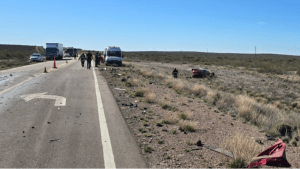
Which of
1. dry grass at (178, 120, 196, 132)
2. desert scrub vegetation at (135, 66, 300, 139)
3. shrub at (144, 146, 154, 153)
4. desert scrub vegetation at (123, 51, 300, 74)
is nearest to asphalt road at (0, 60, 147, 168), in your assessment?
shrub at (144, 146, 154, 153)

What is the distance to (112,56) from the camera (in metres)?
34.1

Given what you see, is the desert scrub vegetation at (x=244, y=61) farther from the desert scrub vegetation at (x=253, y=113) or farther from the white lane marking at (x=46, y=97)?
the white lane marking at (x=46, y=97)

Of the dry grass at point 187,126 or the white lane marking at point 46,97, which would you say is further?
the white lane marking at point 46,97

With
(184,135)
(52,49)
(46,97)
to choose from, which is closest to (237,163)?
(184,135)

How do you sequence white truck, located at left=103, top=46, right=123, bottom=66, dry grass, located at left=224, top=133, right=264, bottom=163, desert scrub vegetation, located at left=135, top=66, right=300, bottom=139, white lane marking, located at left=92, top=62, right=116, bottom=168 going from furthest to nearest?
white truck, located at left=103, top=46, right=123, bottom=66 → desert scrub vegetation, located at left=135, top=66, right=300, bottom=139 → dry grass, located at left=224, top=133, right=264, bottom=163 → white lane marking, located at left=92, top=62, right=116, bottom=168

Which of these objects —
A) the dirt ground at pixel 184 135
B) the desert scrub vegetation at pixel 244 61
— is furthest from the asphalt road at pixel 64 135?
the desert scrub vegetation at pixel 244 61

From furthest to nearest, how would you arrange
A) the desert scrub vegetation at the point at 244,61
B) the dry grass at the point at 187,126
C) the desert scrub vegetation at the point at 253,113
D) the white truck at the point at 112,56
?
the desert scrub vegetation at the point at 244,61
the white truck at the point at 112,56
the desert scrub vegetation at the point at 253,113
the dry grass at the point at 187,126

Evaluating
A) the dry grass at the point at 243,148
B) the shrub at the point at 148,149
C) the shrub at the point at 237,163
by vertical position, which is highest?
the dry grass at the point at 243,148

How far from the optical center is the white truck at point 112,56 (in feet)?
110

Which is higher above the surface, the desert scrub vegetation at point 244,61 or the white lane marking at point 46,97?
the desert scrub vegetation at point 244,61

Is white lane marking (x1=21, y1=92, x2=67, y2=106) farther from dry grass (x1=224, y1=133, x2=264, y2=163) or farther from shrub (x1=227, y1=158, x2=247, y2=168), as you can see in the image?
shrub (x1=227, y1=158, x2=247, y2=168)

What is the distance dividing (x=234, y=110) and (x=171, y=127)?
3545 mm

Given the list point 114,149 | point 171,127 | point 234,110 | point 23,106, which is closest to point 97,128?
point 114,149

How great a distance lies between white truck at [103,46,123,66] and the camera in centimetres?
3362
